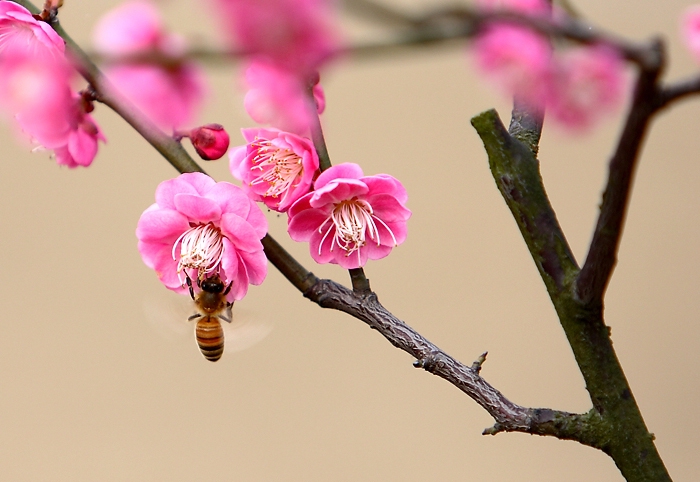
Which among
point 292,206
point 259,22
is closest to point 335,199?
point 292,206

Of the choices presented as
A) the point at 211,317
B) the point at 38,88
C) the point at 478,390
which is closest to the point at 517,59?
the point at 38,88

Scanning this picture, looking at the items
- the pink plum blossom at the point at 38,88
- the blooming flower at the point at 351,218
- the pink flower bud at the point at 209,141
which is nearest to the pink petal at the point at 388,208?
the blooming flower at the point at 351,218

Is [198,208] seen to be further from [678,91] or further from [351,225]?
[678,91]

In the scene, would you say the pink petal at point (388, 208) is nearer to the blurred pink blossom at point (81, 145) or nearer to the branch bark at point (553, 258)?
the branch bark at point (553, 258)

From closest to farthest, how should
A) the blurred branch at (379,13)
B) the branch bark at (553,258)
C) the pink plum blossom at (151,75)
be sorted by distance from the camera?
1. the blurred branch at (379,13)
2. the pink plum blossom at (151,75)
3. the branch bark at (553,258)

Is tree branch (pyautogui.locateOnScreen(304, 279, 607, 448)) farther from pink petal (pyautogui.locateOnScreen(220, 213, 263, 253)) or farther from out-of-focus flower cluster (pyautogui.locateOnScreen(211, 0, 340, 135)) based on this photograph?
out-of-focus flower cluster (pyautogui.locateOnScreen(211, 0, 340, 135))

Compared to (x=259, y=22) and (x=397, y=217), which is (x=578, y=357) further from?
(x=259, y=22)

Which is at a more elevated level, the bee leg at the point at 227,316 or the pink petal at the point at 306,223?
the bee leg at the point at 227,316
